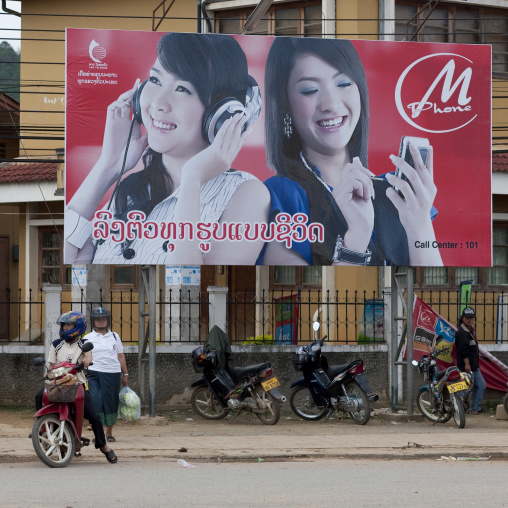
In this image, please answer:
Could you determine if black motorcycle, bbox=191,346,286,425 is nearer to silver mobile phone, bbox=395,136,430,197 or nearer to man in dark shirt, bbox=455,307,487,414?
man in dark shirt, bbox=455,307,487,414

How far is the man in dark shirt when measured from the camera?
15.8 m

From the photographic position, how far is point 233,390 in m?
14.8

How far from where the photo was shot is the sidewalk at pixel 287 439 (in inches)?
455

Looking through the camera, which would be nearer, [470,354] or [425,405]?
[425,405]

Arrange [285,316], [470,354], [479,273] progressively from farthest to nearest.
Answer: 1. [479,273]
2. [285,316]
3. [470,354]

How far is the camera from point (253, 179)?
1448 cm

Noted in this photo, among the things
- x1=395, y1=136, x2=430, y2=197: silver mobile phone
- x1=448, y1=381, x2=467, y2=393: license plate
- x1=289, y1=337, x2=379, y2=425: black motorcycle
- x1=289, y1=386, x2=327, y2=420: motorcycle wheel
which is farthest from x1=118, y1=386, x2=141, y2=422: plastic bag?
x1=395, y1=136, x2=430, y2=197: silver mobile phone

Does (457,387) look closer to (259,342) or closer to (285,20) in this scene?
(259,342)

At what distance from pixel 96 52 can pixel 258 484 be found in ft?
24.1

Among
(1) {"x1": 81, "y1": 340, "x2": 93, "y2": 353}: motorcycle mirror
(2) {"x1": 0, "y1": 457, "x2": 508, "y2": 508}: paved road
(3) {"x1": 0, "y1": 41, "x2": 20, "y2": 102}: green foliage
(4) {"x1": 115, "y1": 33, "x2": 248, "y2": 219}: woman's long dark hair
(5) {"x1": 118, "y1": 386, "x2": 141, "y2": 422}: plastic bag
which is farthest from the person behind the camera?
(3) {"x1": 0, "y1": 41, "x2": 20, "y2": 102}: green foliage

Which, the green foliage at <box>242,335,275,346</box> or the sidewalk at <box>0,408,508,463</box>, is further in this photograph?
the green foliage at <box>242,335,275,346</box>

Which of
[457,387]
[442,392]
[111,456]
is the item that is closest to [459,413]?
[457,387]

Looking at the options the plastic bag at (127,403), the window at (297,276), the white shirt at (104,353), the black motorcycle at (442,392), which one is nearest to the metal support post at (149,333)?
the plastic bag at (127,403)

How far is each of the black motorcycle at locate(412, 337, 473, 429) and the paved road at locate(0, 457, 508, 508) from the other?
319 cm
